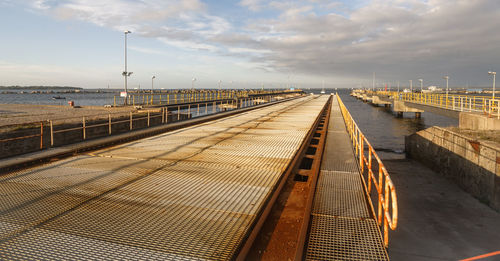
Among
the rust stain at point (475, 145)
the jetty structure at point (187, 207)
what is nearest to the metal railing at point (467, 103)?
the rust stain at point (475, 145)

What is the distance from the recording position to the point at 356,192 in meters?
5.80

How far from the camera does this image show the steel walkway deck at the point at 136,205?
11.2 feet

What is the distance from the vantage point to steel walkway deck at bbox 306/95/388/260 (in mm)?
3660

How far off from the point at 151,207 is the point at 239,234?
1648 mm

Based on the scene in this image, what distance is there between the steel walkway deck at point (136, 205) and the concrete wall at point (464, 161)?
6.63m

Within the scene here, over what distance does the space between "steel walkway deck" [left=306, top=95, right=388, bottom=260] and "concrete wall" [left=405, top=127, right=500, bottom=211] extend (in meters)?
5.50

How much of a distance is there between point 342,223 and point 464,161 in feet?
32.6

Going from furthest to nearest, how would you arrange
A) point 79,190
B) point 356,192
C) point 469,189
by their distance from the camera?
A: 1. point 469,189
2. point 356,192
3. point 79,190

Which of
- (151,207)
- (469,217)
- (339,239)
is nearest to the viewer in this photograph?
(339,239)

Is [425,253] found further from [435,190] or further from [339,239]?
[435,190]

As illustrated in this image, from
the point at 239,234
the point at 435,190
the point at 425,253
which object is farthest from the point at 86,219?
the point at 435,190

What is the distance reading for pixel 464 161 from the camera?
37.9 feet

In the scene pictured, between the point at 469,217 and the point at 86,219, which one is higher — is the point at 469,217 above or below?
below

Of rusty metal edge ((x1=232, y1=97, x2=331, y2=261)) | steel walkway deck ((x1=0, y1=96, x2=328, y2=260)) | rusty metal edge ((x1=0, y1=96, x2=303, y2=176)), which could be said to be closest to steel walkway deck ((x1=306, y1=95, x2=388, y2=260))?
rusty metal edge ((x1=232, y1=97, x2=331, y2=261))
